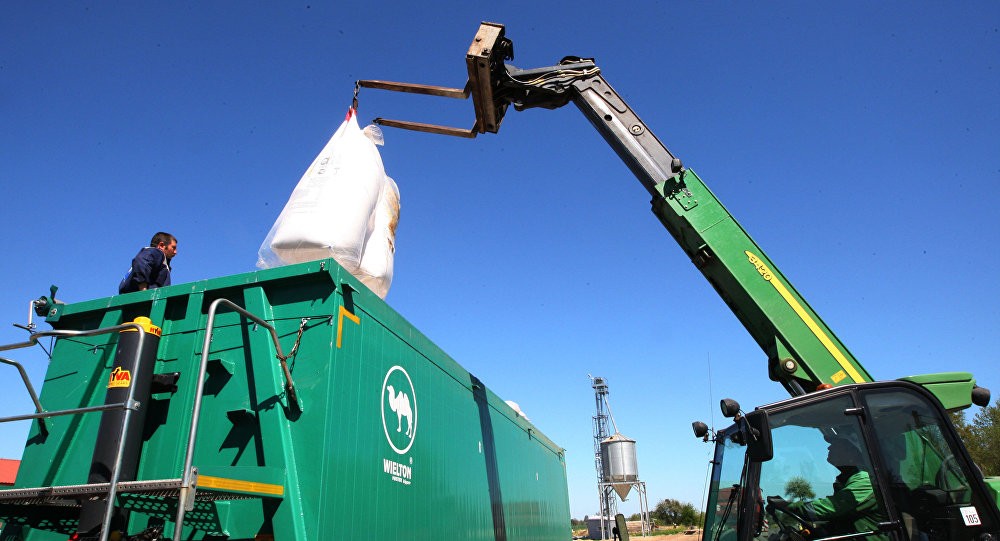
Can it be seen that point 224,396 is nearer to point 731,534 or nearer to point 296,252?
point 296,252

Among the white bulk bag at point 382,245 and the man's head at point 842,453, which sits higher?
the white bulk bag at point 382,245

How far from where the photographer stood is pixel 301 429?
3145 millimetres

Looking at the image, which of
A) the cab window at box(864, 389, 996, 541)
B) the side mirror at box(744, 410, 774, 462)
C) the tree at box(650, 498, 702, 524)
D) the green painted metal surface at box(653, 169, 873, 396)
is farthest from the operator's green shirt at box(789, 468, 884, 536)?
the tree at box(650, 498, 702, 524)

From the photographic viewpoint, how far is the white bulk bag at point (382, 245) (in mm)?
4188

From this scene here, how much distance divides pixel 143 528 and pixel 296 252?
67.1 inches

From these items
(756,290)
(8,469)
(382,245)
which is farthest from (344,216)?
(8,469)

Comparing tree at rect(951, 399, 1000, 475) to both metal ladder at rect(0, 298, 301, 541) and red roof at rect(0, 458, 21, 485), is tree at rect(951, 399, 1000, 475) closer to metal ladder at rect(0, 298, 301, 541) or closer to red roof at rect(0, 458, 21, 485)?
metal ladder at rect(0, 298, 301, 541)

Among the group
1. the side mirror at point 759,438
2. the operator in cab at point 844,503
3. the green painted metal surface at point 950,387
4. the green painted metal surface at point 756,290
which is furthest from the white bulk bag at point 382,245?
the green painted metal surface at point 950,387

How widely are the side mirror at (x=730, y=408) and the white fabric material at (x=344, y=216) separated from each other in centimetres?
239

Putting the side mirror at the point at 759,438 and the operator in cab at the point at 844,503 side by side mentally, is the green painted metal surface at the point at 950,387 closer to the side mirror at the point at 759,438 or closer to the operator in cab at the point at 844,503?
the operator in cab at the point at 844,503

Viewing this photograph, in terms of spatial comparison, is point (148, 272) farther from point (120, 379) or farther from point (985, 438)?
point (985, 438)

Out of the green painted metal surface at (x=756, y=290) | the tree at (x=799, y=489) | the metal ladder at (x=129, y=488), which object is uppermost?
the green painted metal surface at (x=756, y=290)

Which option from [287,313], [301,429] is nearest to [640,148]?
[287,313]

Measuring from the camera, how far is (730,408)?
3.09 meters
